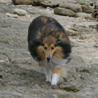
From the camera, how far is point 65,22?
14797 millimetres

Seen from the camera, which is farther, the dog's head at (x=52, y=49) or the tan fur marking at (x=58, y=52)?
the tan fur marking at (x=58, y=52)

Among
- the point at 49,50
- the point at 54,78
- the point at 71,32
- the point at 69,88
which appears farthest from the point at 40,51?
the point at 71,32

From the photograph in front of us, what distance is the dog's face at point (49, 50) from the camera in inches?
200

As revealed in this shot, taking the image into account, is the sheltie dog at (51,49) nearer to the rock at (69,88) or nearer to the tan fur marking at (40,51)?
the tan fur marking at (40,51)

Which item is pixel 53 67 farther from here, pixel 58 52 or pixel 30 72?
pixel 30 72

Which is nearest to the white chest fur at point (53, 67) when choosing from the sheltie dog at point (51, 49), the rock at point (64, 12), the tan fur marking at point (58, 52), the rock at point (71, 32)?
the sheltie dog at point (51, 49)

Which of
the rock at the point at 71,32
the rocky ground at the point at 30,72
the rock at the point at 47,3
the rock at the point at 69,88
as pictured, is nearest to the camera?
the rocky ground at the point at 30,72

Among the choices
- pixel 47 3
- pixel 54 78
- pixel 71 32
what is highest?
pixel 54 78

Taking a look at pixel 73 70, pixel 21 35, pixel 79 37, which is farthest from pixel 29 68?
pixel 79 37

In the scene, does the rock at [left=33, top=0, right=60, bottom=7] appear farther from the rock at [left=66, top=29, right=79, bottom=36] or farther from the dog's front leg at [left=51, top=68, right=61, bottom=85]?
the dog's front leg at [left=51, top=68, right=61, bottom=85]

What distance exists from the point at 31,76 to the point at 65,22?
903 centimetres

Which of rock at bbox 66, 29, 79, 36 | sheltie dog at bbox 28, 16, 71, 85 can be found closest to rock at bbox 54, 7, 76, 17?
rock at bbox 66, 29, 79, 36

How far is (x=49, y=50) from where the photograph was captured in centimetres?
507

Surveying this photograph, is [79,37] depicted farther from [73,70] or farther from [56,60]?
[56,60]
